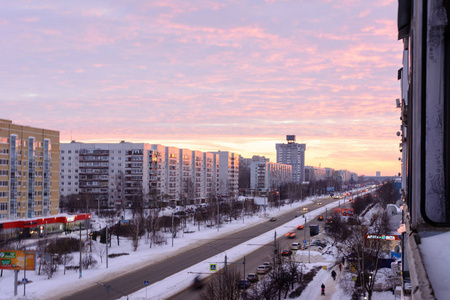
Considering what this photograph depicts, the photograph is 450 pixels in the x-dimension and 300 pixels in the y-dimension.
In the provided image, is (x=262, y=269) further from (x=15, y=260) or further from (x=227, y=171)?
(x=227, y=171)

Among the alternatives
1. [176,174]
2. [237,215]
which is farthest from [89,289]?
[176,174]

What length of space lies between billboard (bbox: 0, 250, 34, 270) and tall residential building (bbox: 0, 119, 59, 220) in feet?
85.8

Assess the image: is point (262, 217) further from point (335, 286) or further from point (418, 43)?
point (418, 43)

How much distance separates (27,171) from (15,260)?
31.4m

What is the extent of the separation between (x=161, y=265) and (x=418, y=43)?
4207 centimetres

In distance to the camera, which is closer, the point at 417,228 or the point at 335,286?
the point at 417,228

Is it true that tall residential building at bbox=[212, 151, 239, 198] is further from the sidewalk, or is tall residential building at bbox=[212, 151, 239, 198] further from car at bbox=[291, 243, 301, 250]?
the sidewalk

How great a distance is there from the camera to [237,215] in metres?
85.9

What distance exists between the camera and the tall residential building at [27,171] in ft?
187

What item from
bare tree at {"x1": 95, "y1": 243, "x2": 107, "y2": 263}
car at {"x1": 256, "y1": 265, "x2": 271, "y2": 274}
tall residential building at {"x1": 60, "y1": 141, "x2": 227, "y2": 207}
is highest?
tall residential building at {"x1": 60, "y1": 141, "x2": 227, "y2": 207}

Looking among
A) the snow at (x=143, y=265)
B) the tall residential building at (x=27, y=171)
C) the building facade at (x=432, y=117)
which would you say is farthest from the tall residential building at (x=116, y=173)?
the building facade at (x=432, y=117)

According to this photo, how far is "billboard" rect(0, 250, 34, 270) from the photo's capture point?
3203 centimetres

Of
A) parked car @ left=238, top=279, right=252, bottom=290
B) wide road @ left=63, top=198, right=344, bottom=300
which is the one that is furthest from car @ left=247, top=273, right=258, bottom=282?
wide road @ left=63, top=198, right=344, bottom=300

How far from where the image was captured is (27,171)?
60.5 meters
